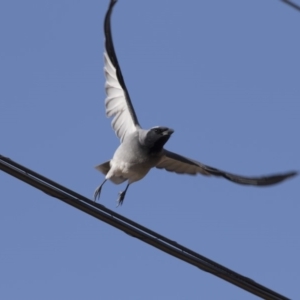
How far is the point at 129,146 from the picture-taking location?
1158 centimetres

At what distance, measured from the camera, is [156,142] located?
11680 mm

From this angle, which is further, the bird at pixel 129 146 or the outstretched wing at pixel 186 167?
the bird at pixel 129 146

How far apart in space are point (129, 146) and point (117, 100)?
133cm

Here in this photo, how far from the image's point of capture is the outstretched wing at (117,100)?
1241 centimetres

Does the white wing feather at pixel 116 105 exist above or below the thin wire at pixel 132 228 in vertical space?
above

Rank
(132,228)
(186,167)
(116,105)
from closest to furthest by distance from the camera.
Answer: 1. (132,228)
2. (186,167)
3. (116,105)

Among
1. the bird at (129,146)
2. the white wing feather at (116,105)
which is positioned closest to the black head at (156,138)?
the bird at (129,146)

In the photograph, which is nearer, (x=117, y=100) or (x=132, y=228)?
(x=132, y=228)

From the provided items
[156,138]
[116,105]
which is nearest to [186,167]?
[156,138]

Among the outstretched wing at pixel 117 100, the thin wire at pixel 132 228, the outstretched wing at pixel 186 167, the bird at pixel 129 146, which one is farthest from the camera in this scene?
the outstretched wing at pixel 117 100

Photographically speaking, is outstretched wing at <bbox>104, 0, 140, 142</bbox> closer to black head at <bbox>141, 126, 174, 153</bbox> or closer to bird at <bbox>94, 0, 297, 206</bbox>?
bird at <bbox>94, 0, 297, 206</bbox>

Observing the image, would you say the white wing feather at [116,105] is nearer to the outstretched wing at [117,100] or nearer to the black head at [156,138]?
the outstretched wing at [117,100]

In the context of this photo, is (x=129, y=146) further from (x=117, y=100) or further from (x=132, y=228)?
(x=132, y=228)

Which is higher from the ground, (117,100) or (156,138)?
(117,100)
